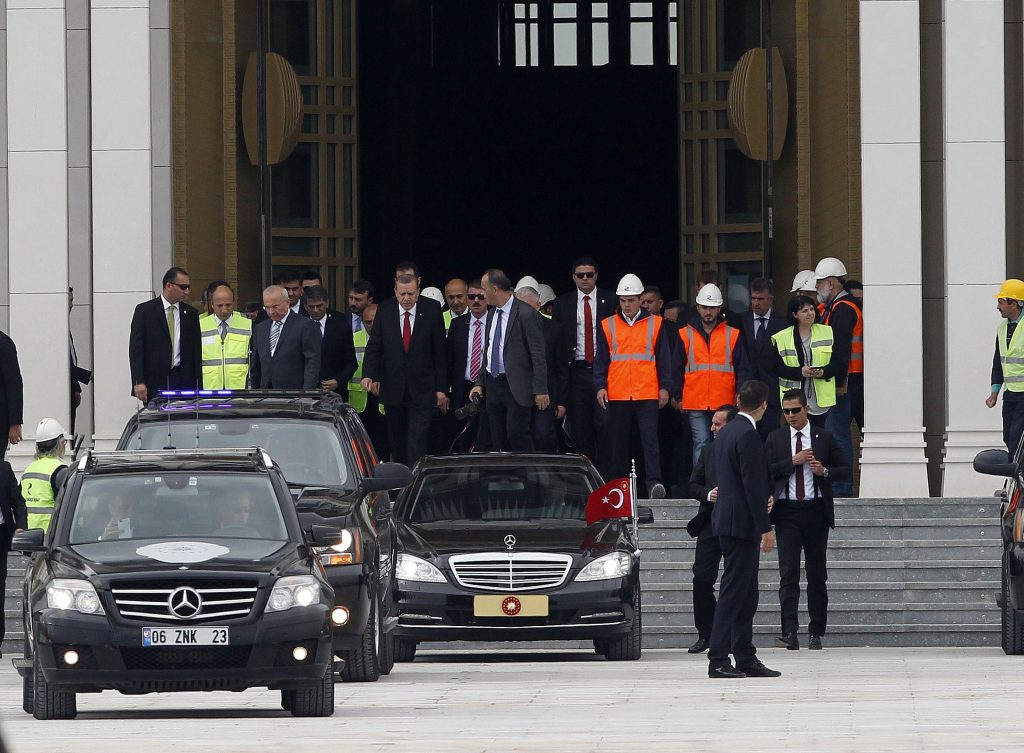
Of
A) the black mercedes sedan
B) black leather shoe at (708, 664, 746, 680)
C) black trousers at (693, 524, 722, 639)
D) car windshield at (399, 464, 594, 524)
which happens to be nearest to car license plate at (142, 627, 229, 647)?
black leather shoe at (708, 664, 746, 680)

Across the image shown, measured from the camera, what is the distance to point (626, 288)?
66.3ft

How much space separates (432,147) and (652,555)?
1101 inches

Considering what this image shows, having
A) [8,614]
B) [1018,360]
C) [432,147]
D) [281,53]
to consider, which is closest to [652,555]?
[1018,360]

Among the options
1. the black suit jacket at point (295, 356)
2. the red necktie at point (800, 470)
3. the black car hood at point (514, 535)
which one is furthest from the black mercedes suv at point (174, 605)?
the black suit jacket at point (295, 356)

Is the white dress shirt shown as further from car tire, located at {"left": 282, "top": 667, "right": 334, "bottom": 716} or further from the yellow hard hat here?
car tire, located at {"left": 282, "top": 667, "right": 334, "bottom": 716}

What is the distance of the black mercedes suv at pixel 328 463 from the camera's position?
13758 mm

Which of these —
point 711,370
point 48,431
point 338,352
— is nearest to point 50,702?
point 48,431

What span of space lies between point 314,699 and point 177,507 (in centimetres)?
→ 142

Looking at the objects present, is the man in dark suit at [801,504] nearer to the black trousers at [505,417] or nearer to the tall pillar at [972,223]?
the black trousers at [505,417]

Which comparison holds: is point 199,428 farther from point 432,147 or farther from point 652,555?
point 432,147

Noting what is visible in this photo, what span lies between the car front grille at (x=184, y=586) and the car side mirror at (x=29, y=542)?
0.78m

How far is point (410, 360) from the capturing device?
66.2 feet

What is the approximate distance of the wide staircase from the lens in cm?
1827

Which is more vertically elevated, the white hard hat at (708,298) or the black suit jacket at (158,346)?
the white hard hat at (708,298)
